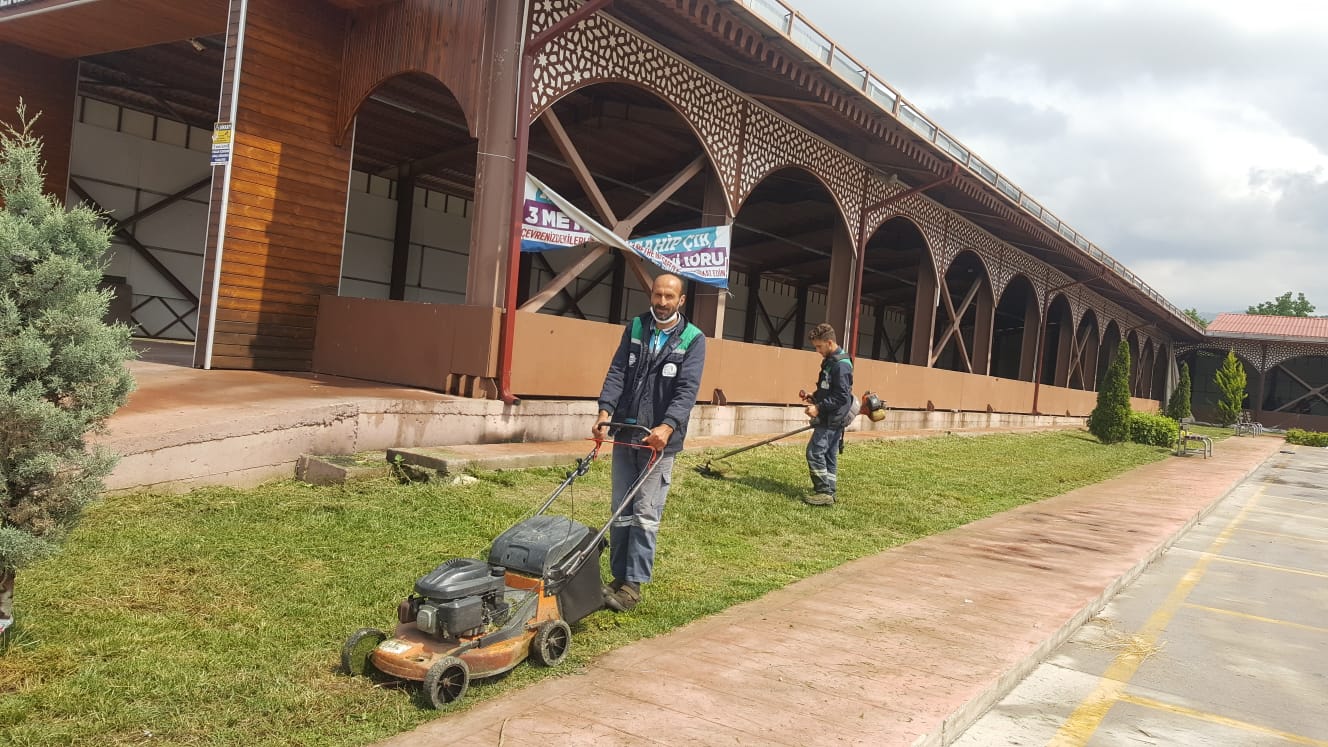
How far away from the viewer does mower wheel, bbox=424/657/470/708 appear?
3.15 metres

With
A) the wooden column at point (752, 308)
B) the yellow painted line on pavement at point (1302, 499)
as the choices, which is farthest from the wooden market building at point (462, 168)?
the yellow painted line on pavement at point (1302, 499)

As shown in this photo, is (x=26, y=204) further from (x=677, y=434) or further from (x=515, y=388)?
(x=515, y=388)

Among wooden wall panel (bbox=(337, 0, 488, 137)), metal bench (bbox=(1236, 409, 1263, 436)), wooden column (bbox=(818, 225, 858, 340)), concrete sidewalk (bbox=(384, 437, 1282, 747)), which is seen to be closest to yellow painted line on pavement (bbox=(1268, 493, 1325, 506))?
wooden column (bbox=(818, 225, 858, 340))

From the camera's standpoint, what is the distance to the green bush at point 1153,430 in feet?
75.2

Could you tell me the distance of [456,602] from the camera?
131 inches

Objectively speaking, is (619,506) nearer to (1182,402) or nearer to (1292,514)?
(1292,514)

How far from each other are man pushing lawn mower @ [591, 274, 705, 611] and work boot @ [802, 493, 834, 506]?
3.96 m

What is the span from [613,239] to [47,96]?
9.55 meters

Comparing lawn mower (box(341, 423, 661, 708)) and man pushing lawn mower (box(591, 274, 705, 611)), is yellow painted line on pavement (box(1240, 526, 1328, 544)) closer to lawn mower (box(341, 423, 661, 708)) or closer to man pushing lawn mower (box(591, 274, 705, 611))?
man pushing lawn mower (box(591, 274, 705, 611))

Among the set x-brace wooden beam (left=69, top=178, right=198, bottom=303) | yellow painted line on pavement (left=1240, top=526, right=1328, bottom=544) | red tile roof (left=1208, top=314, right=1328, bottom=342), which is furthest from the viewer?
red tile roof (left=1208, top=314, right=1328, bottom=342)

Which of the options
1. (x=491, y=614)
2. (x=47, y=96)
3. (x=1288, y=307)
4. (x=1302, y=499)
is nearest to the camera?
(x=491, y=614)

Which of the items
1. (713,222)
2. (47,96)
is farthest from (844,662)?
(47,96)

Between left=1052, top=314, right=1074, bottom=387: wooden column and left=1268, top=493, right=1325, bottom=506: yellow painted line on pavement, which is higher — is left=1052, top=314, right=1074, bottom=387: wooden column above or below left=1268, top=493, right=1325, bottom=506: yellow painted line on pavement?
above

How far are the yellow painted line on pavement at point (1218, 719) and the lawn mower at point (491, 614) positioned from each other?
264 cm
